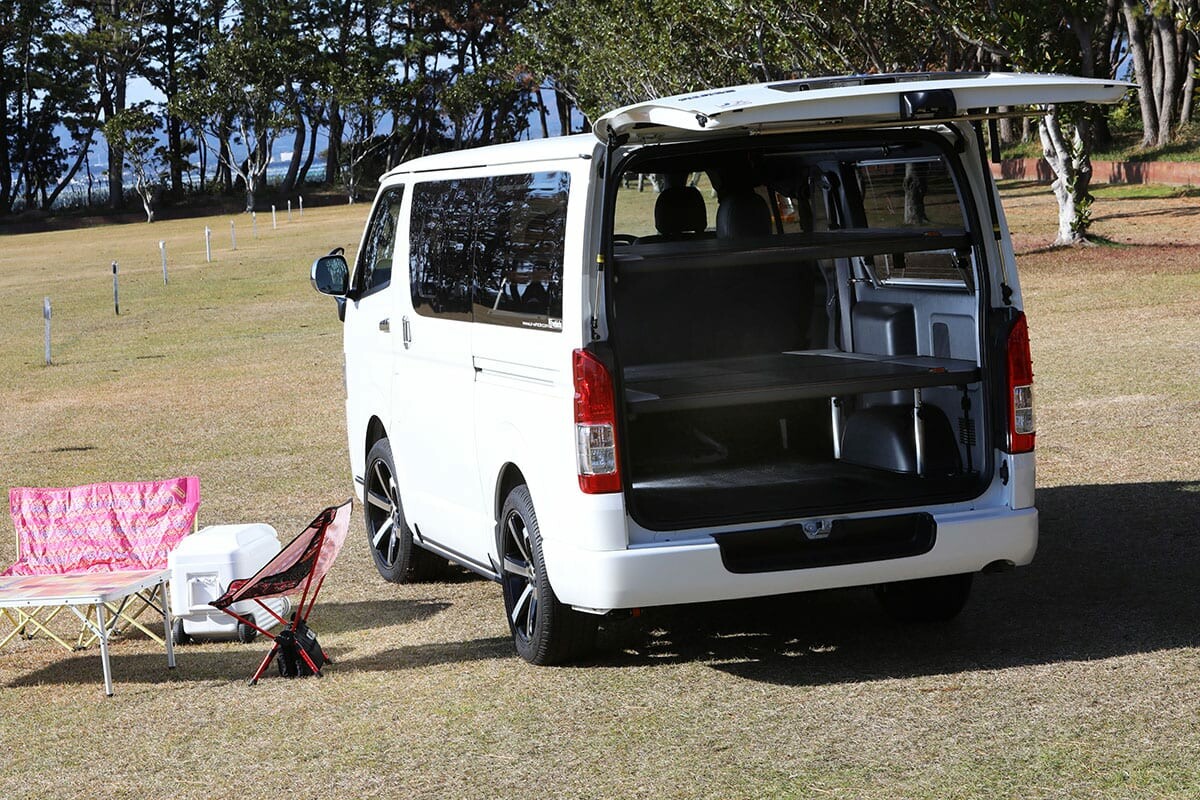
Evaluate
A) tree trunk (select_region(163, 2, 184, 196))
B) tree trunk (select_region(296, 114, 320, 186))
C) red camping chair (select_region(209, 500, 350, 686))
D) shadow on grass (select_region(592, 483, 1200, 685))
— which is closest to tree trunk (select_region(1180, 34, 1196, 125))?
shadow on grass (select_region(592, 483, 1200, 685))

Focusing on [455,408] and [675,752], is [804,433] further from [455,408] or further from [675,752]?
[675,752]

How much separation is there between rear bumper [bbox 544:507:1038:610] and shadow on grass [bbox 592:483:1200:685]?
0.41 metres

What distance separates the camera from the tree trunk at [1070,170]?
2714cm

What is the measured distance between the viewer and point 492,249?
7.52 metres

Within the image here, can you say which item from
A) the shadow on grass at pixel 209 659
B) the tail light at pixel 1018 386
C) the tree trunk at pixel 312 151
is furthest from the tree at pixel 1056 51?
the tree trunk at pixel 312 151

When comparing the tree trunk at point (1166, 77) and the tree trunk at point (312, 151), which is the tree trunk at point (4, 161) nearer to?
the tree trunk at point (312, 151)

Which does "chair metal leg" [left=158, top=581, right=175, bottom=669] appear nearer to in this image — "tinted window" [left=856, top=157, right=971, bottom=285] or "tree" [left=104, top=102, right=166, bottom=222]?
"tinted window" [left=856, top=157, right=971, bottom=285]

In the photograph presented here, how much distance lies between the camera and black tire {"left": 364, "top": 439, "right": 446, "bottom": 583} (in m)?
9.16

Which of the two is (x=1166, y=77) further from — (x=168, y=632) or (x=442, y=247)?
(x=168, y=632)

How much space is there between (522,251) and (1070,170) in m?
22.4

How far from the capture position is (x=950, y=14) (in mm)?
26828

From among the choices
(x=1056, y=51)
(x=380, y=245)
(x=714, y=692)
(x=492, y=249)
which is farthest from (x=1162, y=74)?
(x=714, y=692)

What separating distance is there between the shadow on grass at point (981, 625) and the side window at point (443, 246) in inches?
67.0

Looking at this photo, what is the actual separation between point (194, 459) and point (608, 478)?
8861 millimetres
